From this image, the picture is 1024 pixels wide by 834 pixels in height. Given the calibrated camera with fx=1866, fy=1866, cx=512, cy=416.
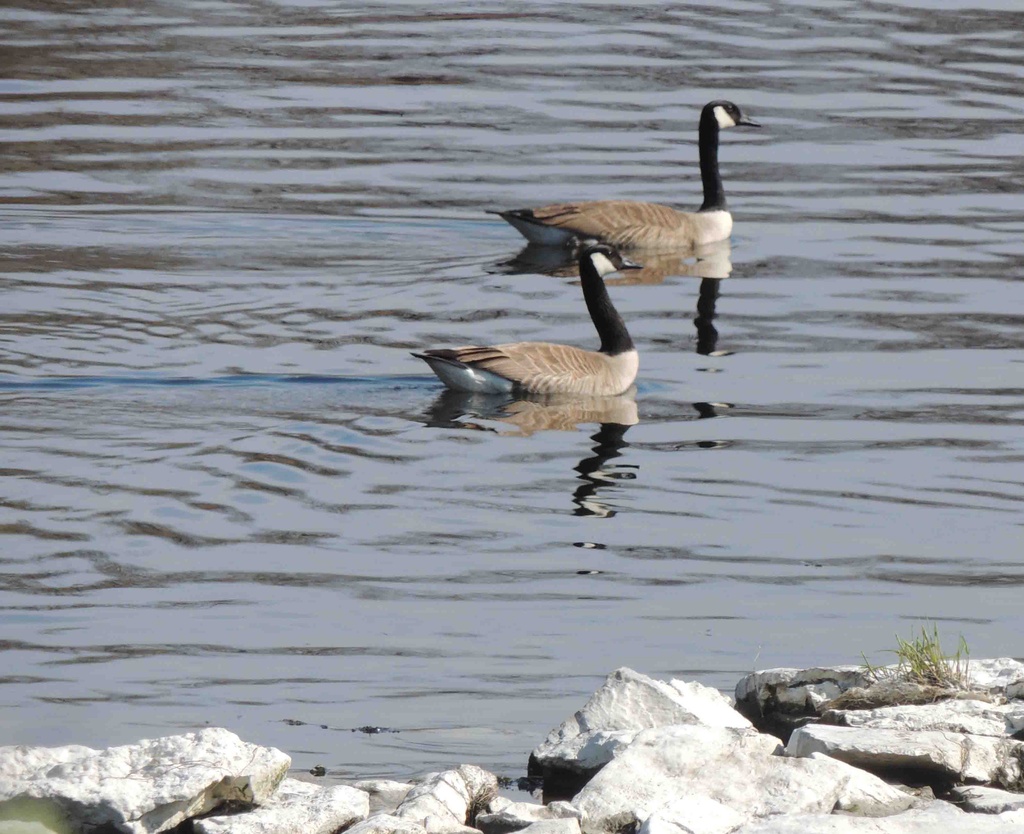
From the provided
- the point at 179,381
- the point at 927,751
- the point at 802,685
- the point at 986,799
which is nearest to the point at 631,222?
the point at 179,381

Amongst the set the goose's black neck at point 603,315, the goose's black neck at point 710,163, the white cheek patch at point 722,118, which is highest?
the white cheek patch at point 722,118

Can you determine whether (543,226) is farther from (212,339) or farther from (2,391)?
(2,391)

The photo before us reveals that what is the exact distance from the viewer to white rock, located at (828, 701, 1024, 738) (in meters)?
7.36

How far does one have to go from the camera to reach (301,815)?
662 cm

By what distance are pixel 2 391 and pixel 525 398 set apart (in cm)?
372

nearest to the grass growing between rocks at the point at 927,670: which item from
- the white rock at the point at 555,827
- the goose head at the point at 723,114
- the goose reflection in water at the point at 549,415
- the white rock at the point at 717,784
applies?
the white rock at the point at 717,784

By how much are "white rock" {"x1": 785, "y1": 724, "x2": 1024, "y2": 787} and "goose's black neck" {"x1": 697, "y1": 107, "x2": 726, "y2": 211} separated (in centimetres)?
1261

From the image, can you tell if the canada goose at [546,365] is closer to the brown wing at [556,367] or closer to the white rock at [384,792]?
the brown wing at [556,367]

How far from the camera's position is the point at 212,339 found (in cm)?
1438

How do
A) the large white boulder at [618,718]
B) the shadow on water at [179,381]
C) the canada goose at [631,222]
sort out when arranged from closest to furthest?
A: the large white boulder at [618,718] → the shadow on water at [179,381] → the canada goose at [631,222]

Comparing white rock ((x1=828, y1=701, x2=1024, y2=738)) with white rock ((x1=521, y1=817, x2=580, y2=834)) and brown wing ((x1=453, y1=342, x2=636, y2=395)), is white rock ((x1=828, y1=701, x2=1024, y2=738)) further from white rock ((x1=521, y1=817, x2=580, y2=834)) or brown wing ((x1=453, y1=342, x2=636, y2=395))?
brown wing ((x1=453, y1=342, x2=636, y2=395))

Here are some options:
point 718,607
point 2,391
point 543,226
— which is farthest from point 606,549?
point 543,226

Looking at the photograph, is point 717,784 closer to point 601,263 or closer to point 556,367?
point 556,367

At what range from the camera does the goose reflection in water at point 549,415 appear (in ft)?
41.4
